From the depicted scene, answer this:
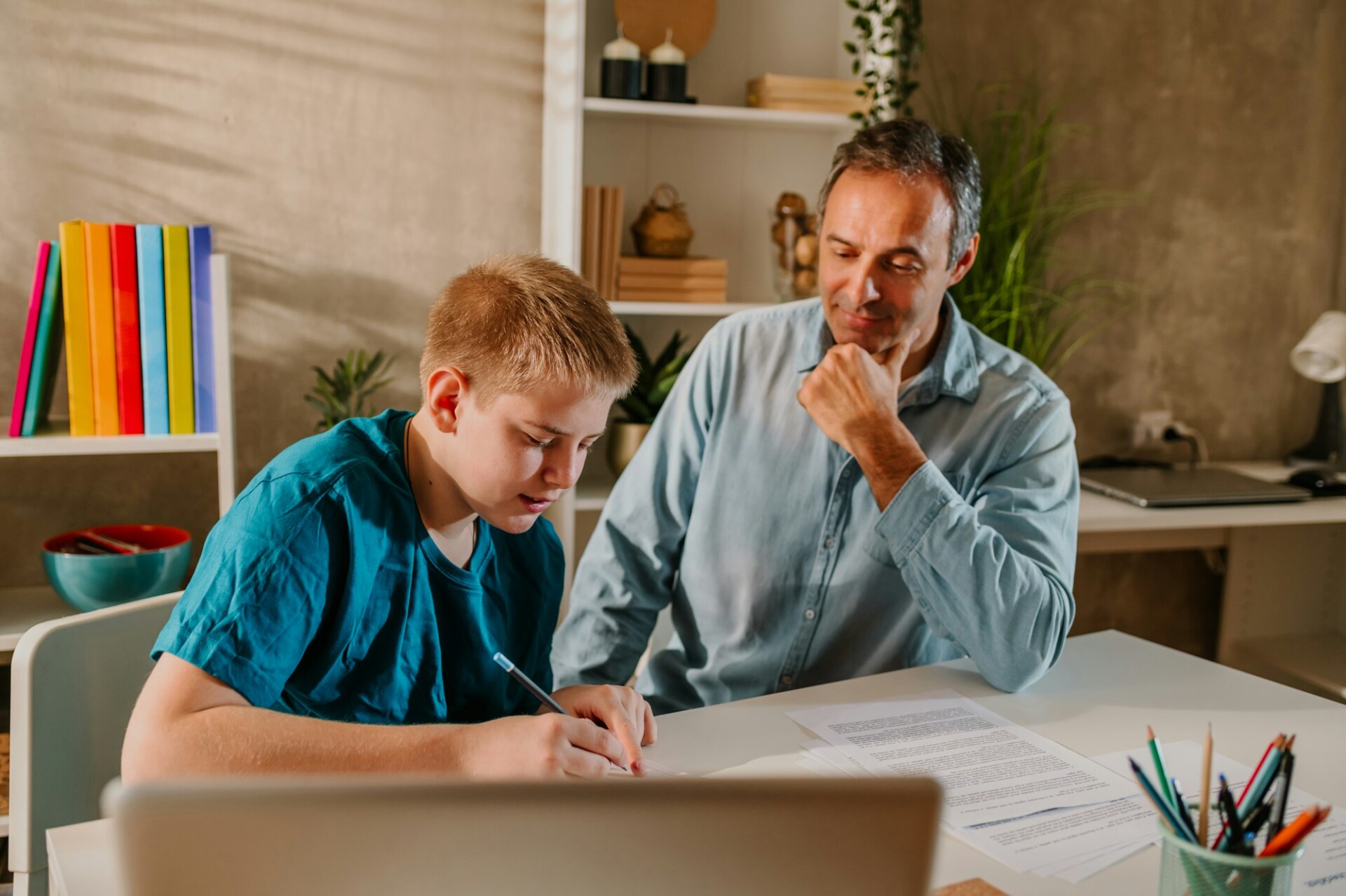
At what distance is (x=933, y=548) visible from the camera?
145 cm

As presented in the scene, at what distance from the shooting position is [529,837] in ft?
1.74

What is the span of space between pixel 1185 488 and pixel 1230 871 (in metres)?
2.14

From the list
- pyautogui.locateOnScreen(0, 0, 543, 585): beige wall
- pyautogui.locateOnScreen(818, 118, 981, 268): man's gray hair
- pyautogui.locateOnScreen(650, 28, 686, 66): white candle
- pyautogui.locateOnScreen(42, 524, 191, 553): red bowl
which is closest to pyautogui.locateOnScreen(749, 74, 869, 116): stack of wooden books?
pyautogui.locateOnScreen(650, 28, 686, 66): white candle

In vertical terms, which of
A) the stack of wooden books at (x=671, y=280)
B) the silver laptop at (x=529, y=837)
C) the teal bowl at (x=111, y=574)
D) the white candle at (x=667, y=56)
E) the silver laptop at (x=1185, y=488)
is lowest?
the teal bowl at (x=111, y=574)

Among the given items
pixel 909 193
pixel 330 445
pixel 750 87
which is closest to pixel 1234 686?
pixel 909 193

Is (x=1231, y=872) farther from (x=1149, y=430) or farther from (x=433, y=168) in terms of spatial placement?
(x=1149, y=430)

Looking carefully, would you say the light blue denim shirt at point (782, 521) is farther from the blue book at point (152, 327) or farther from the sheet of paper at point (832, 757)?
the blue book at point (152, 327)

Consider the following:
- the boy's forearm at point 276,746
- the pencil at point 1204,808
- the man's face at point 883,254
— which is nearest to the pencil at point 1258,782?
the pencil at point 1204,808

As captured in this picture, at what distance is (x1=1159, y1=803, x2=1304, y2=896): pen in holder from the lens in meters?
0.79

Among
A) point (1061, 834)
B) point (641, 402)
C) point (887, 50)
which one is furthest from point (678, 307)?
point (1061, 834)

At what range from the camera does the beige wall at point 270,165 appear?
7.47ft

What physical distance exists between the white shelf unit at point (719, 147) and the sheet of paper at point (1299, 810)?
4.74ft

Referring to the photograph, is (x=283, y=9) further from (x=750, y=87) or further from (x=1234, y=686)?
(x=1234, y=686)

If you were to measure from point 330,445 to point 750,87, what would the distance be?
6.13 ft
